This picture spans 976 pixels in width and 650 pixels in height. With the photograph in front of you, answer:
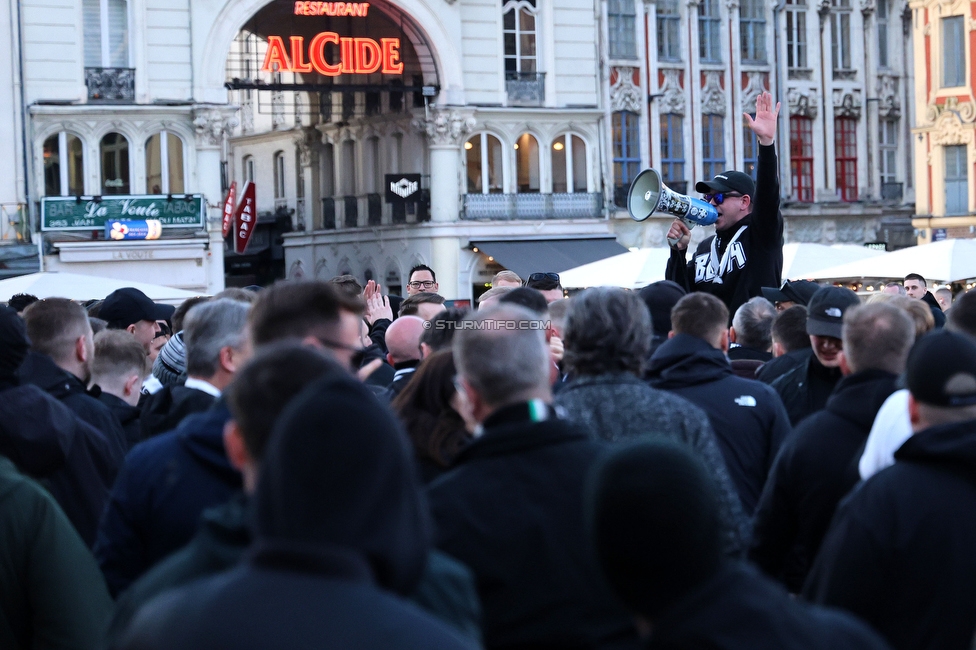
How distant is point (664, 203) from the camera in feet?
33.9

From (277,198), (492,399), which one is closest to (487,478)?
(492,399)

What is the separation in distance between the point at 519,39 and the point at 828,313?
32769 mm

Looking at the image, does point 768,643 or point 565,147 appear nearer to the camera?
point 768,643

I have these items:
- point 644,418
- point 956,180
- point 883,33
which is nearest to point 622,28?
point 883,33

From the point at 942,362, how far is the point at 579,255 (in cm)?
3380

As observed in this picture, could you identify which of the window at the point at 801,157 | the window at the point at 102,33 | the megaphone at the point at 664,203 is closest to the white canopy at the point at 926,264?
the megaphone at the point at 664,203

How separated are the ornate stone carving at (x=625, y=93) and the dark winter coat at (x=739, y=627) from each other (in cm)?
3757

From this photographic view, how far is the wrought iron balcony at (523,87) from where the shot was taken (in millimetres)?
38500

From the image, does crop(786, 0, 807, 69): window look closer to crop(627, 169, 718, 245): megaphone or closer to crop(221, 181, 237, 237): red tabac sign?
crop(221, 181, 237, 237): red tabac sign

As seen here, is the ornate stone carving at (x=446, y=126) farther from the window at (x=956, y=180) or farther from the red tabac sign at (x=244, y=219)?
the window at (x=956, y=180)

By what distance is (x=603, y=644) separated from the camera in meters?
3.53

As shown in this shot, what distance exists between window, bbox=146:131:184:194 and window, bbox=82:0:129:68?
211 cm

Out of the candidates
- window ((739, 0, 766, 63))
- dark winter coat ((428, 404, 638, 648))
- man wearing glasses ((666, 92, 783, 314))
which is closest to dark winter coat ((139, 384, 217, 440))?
dark winter coat ((428, 404, 638, 648))

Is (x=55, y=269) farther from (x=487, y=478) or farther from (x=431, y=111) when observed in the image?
(x=487, y=478)
